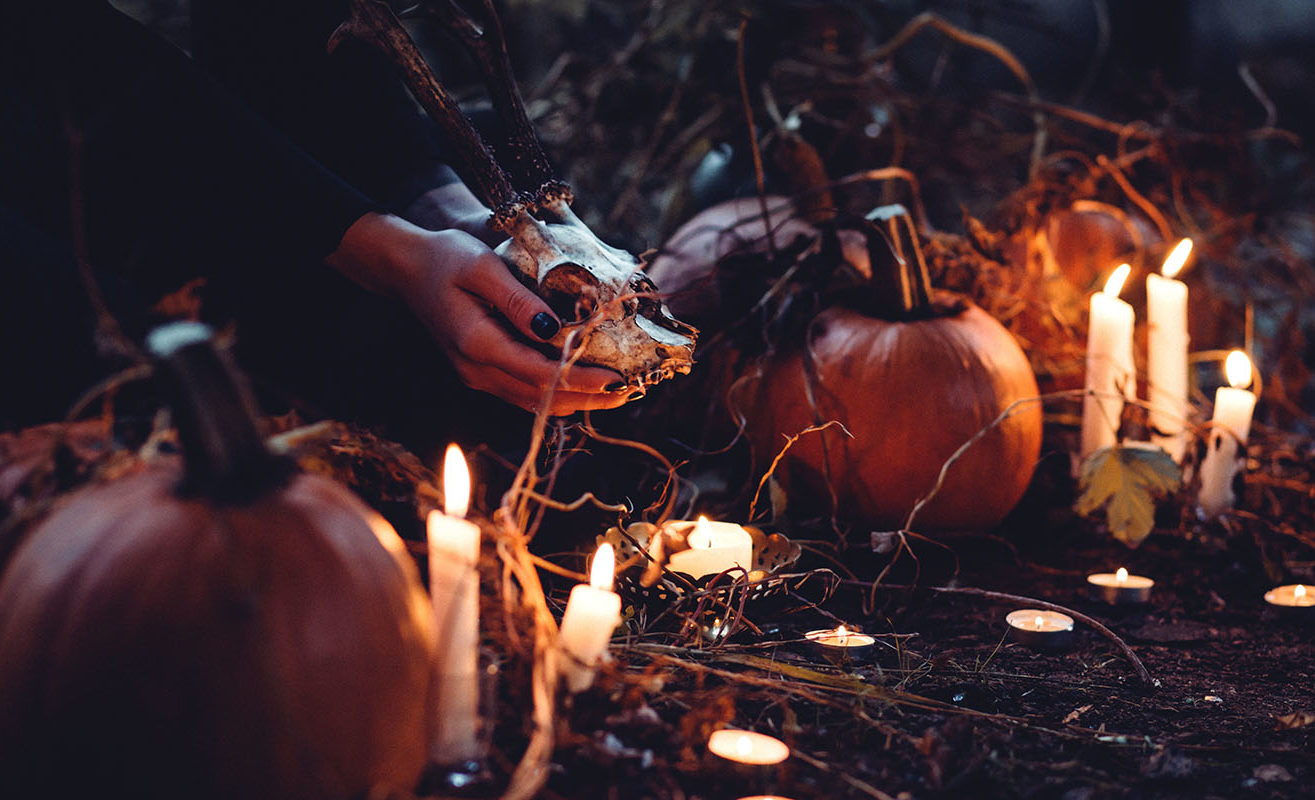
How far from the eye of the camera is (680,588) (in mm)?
1136

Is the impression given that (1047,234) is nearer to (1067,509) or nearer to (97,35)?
(1067,509)

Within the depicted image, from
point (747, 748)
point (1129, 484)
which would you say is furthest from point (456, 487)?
point (1129, 484)

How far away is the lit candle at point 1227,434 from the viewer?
5.01 feet

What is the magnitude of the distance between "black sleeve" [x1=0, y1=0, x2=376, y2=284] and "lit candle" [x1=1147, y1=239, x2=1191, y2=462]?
1271mm

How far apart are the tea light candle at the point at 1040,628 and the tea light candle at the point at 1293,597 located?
0.31 m

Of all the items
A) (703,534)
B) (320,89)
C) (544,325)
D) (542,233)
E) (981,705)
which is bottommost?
(981,705)

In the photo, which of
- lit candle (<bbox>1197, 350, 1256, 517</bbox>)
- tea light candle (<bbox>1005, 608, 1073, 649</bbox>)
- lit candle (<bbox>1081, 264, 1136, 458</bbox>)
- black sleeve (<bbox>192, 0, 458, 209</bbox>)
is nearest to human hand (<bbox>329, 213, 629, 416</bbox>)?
black sleeve (<bbox>192, 0, 458, 209</bbox>)

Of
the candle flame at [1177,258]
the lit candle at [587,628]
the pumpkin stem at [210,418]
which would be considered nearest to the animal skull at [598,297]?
the lit candle at [587,628]

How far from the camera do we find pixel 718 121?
2209 mm

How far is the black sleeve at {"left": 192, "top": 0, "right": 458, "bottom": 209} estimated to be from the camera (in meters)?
1.45

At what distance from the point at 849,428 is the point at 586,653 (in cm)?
81

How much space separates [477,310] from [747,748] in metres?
0.57

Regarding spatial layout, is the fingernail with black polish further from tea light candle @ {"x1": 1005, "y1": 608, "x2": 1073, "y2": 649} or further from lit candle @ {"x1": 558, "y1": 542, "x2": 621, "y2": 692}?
tea light candle @ {"x1": 1005, "y1": 608, "x2": 1073, "y2": 649}

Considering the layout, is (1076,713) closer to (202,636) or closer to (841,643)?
(841,643)
